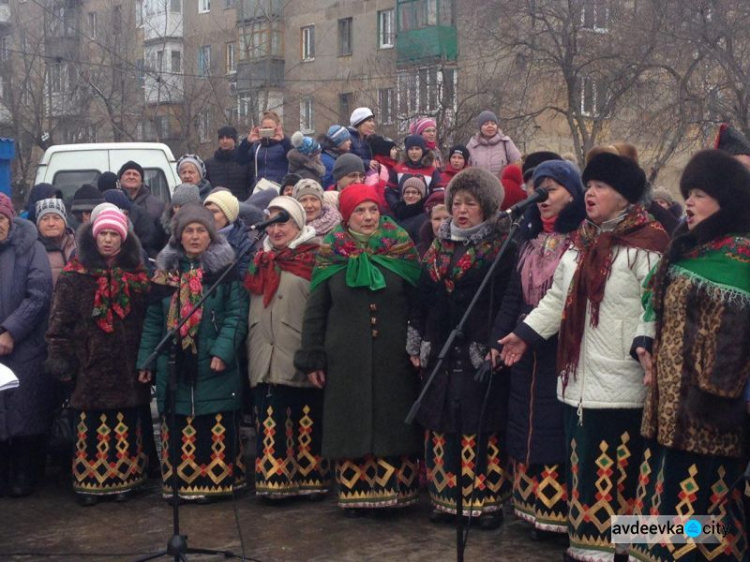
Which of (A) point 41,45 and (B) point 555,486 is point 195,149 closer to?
(A) point 41,45

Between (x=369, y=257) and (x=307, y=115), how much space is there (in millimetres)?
29921

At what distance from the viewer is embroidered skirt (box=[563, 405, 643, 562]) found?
5.75 meters

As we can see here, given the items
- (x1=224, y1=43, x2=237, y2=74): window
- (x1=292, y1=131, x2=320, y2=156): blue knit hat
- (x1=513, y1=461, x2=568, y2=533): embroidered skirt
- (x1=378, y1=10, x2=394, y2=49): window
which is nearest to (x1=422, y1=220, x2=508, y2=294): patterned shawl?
(x1=513, y1=461, x2=568, y2=533): embroidered skirt

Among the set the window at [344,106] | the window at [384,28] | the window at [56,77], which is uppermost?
the window at [384,28]

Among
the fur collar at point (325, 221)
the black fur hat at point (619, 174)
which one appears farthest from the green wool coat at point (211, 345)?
the black fur hat at point (619, 174)

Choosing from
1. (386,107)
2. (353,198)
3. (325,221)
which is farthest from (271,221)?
(386,107)

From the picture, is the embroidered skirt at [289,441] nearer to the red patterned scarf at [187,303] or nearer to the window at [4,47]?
the red patterned scarf at [187,303]

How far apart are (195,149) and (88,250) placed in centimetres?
2566

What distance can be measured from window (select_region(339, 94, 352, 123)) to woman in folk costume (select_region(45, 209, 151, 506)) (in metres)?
26.9

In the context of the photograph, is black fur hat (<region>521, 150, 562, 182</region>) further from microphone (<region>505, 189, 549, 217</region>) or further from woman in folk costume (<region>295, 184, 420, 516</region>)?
microphone (<region>505, 189, 549, 217</region>)

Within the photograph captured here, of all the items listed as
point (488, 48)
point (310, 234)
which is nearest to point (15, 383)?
point (310, 234)

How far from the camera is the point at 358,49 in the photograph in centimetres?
3725

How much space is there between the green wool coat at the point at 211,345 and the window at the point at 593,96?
15861 mm

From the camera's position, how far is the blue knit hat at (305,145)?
10.5 metres
